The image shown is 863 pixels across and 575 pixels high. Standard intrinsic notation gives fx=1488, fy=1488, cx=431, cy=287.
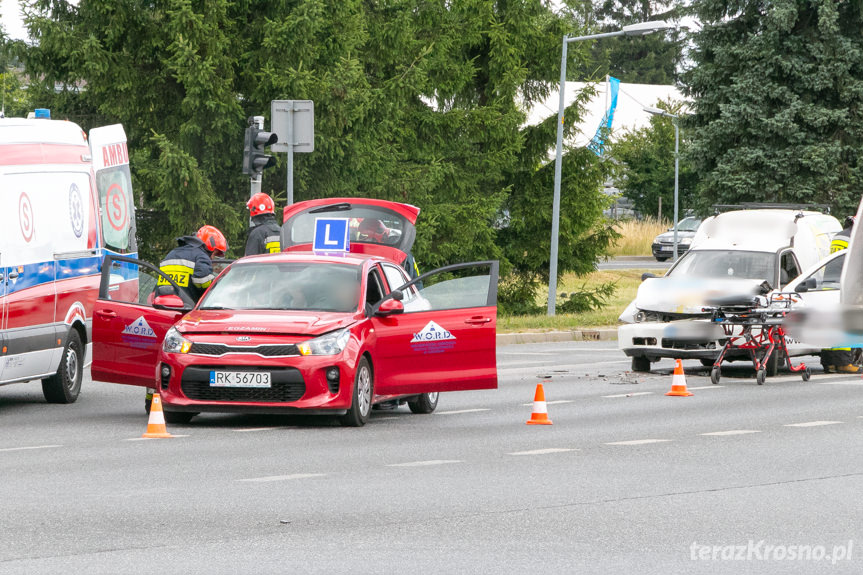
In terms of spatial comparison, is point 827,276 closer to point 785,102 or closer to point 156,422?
point 156,422

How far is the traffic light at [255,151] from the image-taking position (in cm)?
2077

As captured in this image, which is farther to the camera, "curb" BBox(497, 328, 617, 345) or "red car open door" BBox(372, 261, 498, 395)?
"curb" BBox(497, 328, 617, 345)

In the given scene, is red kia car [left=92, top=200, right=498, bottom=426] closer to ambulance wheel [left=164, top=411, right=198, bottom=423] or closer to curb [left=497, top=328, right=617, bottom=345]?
ambulance wheel [left=164, top=411, right=198, bottom=423]

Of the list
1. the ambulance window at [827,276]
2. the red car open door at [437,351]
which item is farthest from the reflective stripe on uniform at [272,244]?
the ambulance window at [827,276]

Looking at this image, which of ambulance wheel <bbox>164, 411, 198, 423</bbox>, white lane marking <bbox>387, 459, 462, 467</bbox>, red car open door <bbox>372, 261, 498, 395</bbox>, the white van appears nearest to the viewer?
white lane marking <bbox>387, 459, 462, 467</bbox>

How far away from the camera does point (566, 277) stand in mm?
48938

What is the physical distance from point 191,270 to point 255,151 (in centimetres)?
657

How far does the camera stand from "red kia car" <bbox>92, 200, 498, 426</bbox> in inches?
488

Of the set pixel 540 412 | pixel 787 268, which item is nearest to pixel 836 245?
pixel 787 268

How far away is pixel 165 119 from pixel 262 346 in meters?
20.0

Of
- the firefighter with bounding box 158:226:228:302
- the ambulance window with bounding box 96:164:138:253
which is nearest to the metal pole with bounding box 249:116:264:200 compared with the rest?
the ambulance window with bounding box 96:164:138:253

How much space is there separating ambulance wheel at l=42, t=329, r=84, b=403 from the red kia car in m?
1.30

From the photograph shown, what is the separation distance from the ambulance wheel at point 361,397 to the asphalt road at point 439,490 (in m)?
0.15

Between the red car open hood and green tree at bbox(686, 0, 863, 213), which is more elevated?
green tree at bbox(686, 0, 863, 213)
